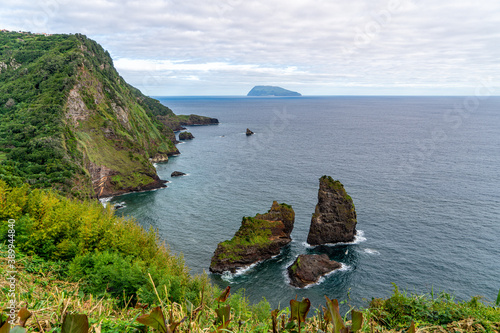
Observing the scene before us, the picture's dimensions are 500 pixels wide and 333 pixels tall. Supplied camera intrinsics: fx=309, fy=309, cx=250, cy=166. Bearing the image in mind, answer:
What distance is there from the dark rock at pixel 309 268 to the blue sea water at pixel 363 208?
1.20 m

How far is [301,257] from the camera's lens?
52656 millimetres

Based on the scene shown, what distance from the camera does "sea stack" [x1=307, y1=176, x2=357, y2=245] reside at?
61.8 metres

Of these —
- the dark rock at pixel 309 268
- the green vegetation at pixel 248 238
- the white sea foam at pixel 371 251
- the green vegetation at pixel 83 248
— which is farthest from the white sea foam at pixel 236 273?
the green vegetation at pixel 83 248

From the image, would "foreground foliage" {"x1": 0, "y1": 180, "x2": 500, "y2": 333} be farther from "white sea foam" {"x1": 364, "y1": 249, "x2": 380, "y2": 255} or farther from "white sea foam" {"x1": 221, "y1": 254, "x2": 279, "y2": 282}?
"white sea foam" {"x1": 364, "y1": 249, "x2": 380, "y2": 255}

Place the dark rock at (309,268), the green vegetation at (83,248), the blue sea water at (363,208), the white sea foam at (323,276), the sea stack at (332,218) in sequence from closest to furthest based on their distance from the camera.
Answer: the green vegetation at (83,248)
the dark rock at (309,268)
the white sea foam at (323,276)
the blue sea water at (363,208)
the sea stack at (332,218)

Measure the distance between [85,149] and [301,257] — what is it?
62798 millimetres

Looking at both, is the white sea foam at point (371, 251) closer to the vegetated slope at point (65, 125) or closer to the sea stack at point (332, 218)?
the sea stack at point (332, 218)

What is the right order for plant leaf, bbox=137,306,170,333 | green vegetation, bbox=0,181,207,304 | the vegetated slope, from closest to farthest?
plant leaf, bbox=137,306,170,333
green vegetation, bbox=0,181,207,304
the vegetated slope

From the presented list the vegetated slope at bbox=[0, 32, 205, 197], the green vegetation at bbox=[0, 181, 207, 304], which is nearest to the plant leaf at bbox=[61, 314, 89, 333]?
the green vegetation at bbox=[0, 181, 207, 304]

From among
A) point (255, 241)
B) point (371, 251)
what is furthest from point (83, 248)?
point (371, 251)

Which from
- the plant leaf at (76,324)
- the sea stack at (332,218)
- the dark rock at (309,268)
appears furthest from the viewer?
the sea stack at (332,218)

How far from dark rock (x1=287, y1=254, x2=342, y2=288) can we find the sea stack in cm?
772

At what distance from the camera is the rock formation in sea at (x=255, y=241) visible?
175 ft

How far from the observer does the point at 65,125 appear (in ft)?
257
